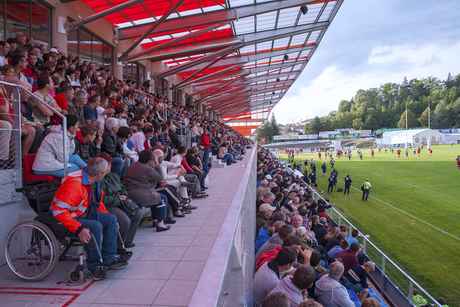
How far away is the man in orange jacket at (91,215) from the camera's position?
155 inches

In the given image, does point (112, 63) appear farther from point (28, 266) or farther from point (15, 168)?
point (28, 266)

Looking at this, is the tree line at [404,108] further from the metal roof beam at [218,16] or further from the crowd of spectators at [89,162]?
the crowd of spectators at [89,162]

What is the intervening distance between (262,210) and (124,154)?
2.81 m

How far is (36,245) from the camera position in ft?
13.6

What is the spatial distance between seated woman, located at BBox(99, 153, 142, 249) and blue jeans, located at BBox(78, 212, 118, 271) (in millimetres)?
462

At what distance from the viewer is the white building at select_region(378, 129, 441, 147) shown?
89438 millimetres

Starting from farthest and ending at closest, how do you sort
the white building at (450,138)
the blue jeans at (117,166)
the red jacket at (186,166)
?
1. the white building at (450,138)
2. the red jacket at (186,166)
3. the blue jeans at (117,166)

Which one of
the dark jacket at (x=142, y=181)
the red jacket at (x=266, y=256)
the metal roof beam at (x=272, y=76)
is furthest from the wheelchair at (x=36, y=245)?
the metal roof beam at (x=272, y=76)

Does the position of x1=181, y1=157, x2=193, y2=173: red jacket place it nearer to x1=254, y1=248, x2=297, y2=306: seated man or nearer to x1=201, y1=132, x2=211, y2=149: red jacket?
x1=254, y1=248, x2=297, y2=306: seated man

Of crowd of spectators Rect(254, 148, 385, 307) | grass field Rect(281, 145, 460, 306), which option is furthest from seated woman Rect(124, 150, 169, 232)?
grass field Rect(281, 145, 460, 306)

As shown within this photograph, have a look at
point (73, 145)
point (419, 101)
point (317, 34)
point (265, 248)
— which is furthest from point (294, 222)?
point (419, 101)

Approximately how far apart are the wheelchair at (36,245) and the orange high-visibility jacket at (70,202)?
0.25 metres

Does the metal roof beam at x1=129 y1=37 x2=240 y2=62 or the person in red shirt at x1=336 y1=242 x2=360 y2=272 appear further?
the metal roof beam at x1=129 y1=37 x2=240 y2=62

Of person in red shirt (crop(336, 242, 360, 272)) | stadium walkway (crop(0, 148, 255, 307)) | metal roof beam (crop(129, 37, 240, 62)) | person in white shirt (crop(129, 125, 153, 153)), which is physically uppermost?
metal roof beam (crop(129, 37, 240, 62))
